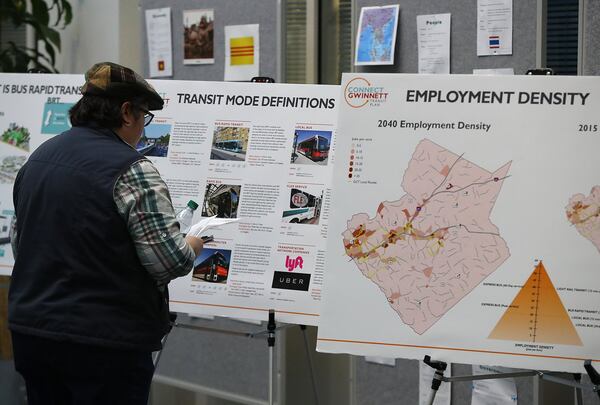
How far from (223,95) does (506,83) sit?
0.89 m

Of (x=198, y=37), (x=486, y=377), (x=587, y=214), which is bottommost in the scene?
(x=486, y=377)

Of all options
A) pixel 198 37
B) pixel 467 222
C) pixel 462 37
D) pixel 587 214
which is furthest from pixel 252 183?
pixel 198 37

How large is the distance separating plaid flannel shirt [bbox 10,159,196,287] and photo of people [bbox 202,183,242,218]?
0.57 metres

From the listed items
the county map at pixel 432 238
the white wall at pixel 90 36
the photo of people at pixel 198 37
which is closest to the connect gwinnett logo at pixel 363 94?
the county map at pixel 432 238

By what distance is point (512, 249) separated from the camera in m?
1.96

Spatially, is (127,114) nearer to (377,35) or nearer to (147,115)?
(147,115)

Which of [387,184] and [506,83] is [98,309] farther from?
[506,83]

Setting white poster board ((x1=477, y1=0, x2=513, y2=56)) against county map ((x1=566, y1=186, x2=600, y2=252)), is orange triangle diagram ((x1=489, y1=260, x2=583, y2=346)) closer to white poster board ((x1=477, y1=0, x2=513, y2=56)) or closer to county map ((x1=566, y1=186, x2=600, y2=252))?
county map ((x1=566, y1=186, x2=600, y2=252))

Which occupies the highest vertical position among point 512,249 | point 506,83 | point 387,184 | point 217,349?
point 506,83

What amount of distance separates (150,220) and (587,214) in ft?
3.34

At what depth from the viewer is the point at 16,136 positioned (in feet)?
9.30

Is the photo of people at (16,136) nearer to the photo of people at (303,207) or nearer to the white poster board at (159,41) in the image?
the white poster board at (159,41)

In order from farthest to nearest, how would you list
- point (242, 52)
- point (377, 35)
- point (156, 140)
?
point (242, 52), point (377, 35), point (156, 140)

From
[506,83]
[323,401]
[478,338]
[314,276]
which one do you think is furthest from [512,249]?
[323,401]
